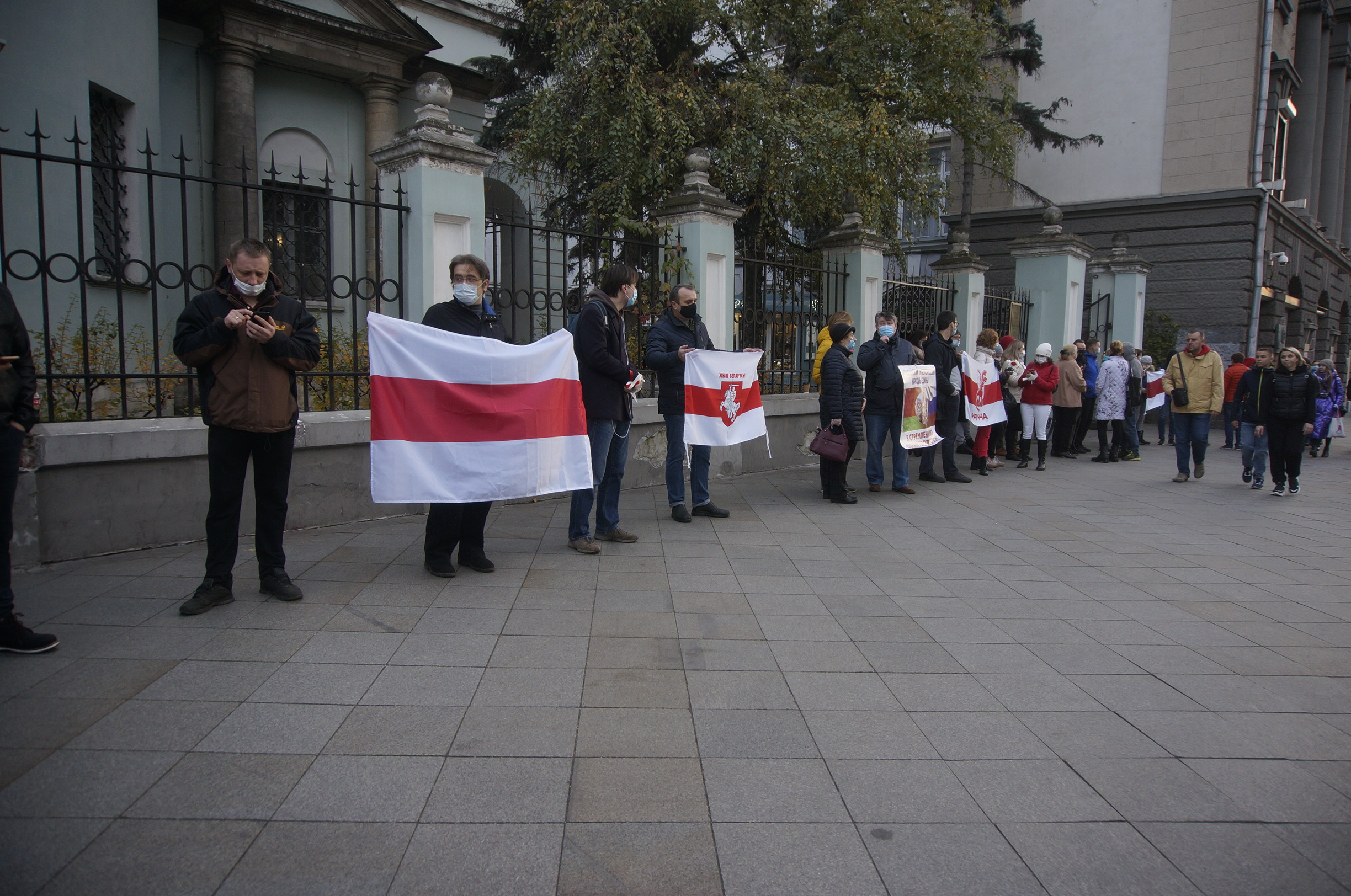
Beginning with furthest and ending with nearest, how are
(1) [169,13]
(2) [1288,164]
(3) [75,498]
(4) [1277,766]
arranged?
(2) [1288,164], (1) [169,13], (3) [75,498], (4) [1277,766]

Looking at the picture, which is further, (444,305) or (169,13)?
(169,13)

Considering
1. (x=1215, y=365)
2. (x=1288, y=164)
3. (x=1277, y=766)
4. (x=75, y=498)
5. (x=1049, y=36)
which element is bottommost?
(x=1277, y=766)

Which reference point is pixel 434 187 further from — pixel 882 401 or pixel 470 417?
pixel 882 401

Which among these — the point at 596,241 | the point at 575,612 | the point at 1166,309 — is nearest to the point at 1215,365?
the point at 596,241

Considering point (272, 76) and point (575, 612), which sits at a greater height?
point (272, 76)

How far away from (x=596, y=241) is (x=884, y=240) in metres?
4.88

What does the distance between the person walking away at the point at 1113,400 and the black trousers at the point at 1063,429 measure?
1.23 feet

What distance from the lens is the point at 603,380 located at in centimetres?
592

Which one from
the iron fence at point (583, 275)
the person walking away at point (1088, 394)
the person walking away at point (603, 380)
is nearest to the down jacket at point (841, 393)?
the iron fence at point (583, 275)

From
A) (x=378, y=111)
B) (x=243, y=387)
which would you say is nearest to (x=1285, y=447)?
(x=243, y=387)

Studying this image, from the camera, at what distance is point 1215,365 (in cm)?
1014

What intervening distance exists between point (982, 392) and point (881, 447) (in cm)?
240

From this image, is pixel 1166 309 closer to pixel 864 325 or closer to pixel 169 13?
pixel 864 325

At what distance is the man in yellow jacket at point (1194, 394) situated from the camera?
401 inches
